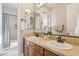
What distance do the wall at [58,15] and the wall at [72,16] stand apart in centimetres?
7

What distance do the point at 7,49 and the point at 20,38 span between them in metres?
0.26

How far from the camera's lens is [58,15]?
1.51 meters

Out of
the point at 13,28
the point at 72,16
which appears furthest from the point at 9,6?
the point at 72,16

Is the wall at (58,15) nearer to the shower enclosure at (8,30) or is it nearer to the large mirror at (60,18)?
the large mirror at (60,18)

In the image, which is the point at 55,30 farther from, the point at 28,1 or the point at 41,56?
the point at 28,1

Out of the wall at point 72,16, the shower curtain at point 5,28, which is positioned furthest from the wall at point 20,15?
the wall at point 72,16

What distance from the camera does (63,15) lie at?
146 cm

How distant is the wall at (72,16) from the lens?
1359 mm

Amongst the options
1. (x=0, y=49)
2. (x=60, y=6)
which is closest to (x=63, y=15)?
(x=60, y=6)

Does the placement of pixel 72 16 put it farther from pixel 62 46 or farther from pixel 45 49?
pixel 45 49

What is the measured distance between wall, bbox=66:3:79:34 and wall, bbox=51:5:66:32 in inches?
2.9

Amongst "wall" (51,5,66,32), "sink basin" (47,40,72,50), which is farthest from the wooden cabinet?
"wall" (51,5,66,32)

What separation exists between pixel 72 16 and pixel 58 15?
0.71 feet

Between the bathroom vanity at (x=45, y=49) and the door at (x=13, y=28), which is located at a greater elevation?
the door at (x=13, y=28)
